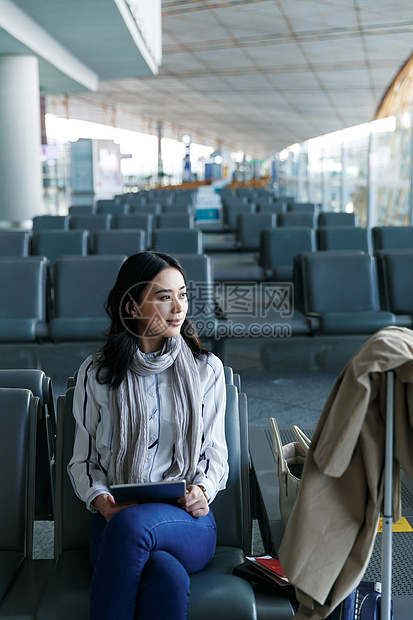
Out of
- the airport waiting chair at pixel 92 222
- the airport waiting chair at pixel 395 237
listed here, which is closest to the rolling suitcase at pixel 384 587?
the airport waiting chair at pixel 395 237

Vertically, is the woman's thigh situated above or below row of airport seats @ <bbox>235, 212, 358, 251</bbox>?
below

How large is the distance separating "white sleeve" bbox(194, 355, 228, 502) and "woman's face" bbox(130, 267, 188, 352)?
157 millimetres

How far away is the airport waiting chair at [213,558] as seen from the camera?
68.6 inches

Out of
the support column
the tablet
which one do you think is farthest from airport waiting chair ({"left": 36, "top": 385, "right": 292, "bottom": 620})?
the support column

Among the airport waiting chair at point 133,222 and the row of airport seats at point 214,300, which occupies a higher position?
the airport waiting chair at point 133,222

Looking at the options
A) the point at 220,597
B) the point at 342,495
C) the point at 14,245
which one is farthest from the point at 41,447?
the point at 14,245

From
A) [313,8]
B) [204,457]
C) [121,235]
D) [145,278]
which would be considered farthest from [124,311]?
[313,8]

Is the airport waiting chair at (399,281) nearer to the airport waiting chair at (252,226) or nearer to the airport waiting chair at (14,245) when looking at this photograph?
the airport waiting chair at (14,245)

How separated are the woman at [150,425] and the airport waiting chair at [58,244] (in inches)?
176

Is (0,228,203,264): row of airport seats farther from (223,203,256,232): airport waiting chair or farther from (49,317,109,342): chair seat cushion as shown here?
(223,203,256,232): airport waiting chair

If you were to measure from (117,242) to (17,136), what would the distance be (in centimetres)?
605

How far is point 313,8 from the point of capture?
46.8 feet

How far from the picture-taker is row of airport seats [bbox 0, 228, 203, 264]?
250 inches

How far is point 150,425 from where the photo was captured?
2.03m
